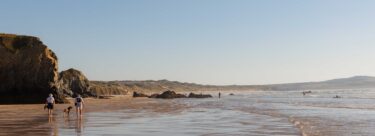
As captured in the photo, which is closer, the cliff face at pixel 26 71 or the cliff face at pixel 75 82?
the cliff face at pixel 26 71

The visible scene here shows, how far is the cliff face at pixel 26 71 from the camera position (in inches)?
2057

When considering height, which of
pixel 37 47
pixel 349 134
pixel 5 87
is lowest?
pixel 349 134

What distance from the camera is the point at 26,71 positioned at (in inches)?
2096

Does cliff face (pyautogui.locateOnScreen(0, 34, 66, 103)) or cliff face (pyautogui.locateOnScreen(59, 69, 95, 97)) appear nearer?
cliff face (pyautogui.locateOnScreen(0, 34, 66, 103))

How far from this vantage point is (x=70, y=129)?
21016 millimetres

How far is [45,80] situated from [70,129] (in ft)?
113

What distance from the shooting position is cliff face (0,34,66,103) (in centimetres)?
5225

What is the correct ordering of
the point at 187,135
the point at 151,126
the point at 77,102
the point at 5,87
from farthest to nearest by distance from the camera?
the point at 5,87 → the point at 77,102 → the point at 151,126 → the point at 187,135

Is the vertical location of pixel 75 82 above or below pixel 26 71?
below

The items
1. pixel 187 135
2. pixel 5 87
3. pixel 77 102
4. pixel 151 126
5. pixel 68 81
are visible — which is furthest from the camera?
pixel 68 81

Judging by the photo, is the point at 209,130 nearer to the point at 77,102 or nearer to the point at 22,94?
the point at 77,102

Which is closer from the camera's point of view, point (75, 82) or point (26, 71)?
point (26, 71)

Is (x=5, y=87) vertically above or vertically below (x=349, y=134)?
above

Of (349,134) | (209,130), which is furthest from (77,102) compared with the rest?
(349,134)
